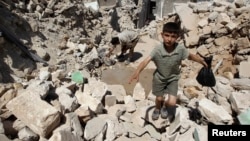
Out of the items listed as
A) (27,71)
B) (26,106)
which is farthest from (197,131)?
(27,71)

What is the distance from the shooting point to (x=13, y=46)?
18.8 ft

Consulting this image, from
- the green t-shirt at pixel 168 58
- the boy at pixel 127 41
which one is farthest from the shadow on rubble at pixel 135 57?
the green t-shirt at pixel 168 58

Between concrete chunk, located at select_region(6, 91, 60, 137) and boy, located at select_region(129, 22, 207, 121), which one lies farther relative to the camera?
boy, located at select_region(129, 22, 207, 121)

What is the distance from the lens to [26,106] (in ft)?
11.4

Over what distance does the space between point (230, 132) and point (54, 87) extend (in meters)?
2.51

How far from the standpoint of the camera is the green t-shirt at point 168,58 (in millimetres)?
3662

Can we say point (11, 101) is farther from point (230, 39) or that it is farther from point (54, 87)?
point (230, 39)

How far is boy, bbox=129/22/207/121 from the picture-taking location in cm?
351

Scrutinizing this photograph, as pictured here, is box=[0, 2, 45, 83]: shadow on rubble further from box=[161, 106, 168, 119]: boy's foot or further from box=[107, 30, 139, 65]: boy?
box=[161, 106, 168, 119]: boy's foot

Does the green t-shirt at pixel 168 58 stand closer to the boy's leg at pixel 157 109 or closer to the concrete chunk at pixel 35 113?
the boy's leg at pixel 157 109

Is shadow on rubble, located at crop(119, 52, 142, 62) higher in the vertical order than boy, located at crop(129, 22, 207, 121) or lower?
lower

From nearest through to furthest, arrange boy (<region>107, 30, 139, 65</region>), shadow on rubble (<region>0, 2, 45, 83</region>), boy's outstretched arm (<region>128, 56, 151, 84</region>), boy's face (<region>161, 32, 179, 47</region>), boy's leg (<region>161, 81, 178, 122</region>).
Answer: boy's face (<region>161, 32, 179, 47</region>) < boy's outstretched arm (<region>128, 56, 151, 84</region>) < boy's leg (<region>161, 81, 178, 122</region>) < shadow on rubble (<region>0, 2, 45, 83</region>) < boy (<region>107, 30, 139, 65</region>)

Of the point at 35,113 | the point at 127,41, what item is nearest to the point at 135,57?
the point at 127,41

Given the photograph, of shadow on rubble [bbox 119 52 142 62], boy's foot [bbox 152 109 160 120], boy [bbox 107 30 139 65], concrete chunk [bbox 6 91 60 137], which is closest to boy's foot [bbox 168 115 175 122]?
boy's foot [bbox 152 109 160 120]
